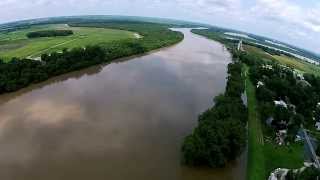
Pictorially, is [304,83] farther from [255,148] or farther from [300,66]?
[300,66]

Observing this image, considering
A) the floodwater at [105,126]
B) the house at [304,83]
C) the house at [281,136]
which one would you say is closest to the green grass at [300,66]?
the house at [304,83]

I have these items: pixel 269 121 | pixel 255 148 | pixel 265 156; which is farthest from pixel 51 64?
pixel 265 156

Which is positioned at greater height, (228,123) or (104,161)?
(228,123)

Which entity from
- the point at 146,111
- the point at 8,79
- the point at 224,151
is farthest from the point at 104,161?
the point at 8,79

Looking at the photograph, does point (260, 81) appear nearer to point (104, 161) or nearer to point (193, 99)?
point (193, 99)

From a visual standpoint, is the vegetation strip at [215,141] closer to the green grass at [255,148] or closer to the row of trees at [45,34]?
the green grass at [255,148]

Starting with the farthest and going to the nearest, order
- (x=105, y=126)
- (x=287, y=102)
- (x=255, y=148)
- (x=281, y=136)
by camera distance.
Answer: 1. (x=287, y=102)
2. (x=281, y=136)
3. (x=105, y=126)
4. (x=255, y=148)
